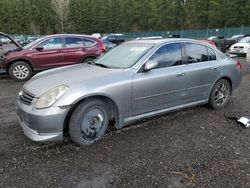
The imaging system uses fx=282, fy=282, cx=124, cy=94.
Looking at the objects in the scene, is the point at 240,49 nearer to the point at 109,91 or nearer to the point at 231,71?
the point at 231,71

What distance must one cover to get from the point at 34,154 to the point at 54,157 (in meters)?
0.31

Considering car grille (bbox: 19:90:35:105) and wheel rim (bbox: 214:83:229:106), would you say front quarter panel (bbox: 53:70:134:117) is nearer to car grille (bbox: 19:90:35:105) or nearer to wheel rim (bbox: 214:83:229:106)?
car grille (bbox: 19:90:35:105)

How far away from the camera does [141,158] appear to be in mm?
3818

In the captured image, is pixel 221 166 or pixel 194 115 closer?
pixel 221 166

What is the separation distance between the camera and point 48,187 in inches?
124

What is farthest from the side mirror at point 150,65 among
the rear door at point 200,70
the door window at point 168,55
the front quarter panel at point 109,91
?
the rear door at point 200,70

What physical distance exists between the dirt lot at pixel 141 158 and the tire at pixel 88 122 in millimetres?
140

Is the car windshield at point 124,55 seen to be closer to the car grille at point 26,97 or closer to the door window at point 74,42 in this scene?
the car grille at point 26,97

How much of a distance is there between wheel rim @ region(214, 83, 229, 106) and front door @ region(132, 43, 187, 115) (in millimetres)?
1121

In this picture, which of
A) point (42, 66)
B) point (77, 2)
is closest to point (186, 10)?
point (77, 2)

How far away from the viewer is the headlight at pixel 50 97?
12.4ft

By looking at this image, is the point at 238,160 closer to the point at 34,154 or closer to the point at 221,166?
the point at 221,166

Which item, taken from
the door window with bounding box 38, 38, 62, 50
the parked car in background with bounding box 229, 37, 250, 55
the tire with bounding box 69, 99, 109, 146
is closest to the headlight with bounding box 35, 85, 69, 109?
the tire with bounding box 69, 99, 109, 146

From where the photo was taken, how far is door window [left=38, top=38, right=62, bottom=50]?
9.88 metres
